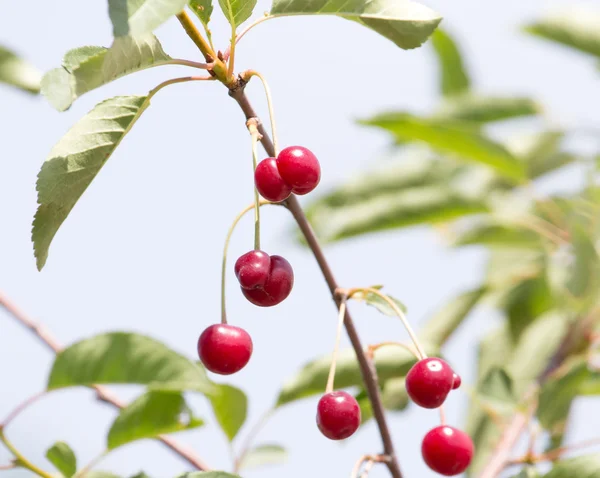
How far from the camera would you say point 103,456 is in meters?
1.71

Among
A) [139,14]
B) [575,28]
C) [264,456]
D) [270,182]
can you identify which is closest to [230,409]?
[264,456]

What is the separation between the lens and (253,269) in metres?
1.28

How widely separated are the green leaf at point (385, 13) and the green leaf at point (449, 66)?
2.53m

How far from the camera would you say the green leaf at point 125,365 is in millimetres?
1501

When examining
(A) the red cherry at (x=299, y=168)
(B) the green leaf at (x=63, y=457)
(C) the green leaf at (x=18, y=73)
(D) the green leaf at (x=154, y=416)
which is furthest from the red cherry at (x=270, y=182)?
(C) the green leaf at (x=18, y=73)

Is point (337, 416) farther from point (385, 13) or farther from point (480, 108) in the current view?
point (480, 108)

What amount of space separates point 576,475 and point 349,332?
2.02 ft

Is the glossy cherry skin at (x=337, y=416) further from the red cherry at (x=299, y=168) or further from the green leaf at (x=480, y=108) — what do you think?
the green leaf at (x=480, y=108)

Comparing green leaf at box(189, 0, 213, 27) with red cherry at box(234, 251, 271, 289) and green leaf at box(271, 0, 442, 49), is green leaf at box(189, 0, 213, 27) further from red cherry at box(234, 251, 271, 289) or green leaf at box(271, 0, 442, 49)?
red cherry at box(234, 251, 271, 289)

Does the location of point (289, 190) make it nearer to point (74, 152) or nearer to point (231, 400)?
point (74, 152)

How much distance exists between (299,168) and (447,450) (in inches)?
23.5

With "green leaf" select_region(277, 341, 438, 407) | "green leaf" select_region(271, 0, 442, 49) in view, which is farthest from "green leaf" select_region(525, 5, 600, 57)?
"green leaf" select_region(271, 0, 442, 49)

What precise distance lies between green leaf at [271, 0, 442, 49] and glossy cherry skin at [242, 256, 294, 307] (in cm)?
38

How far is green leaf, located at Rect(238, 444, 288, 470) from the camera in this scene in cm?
231
